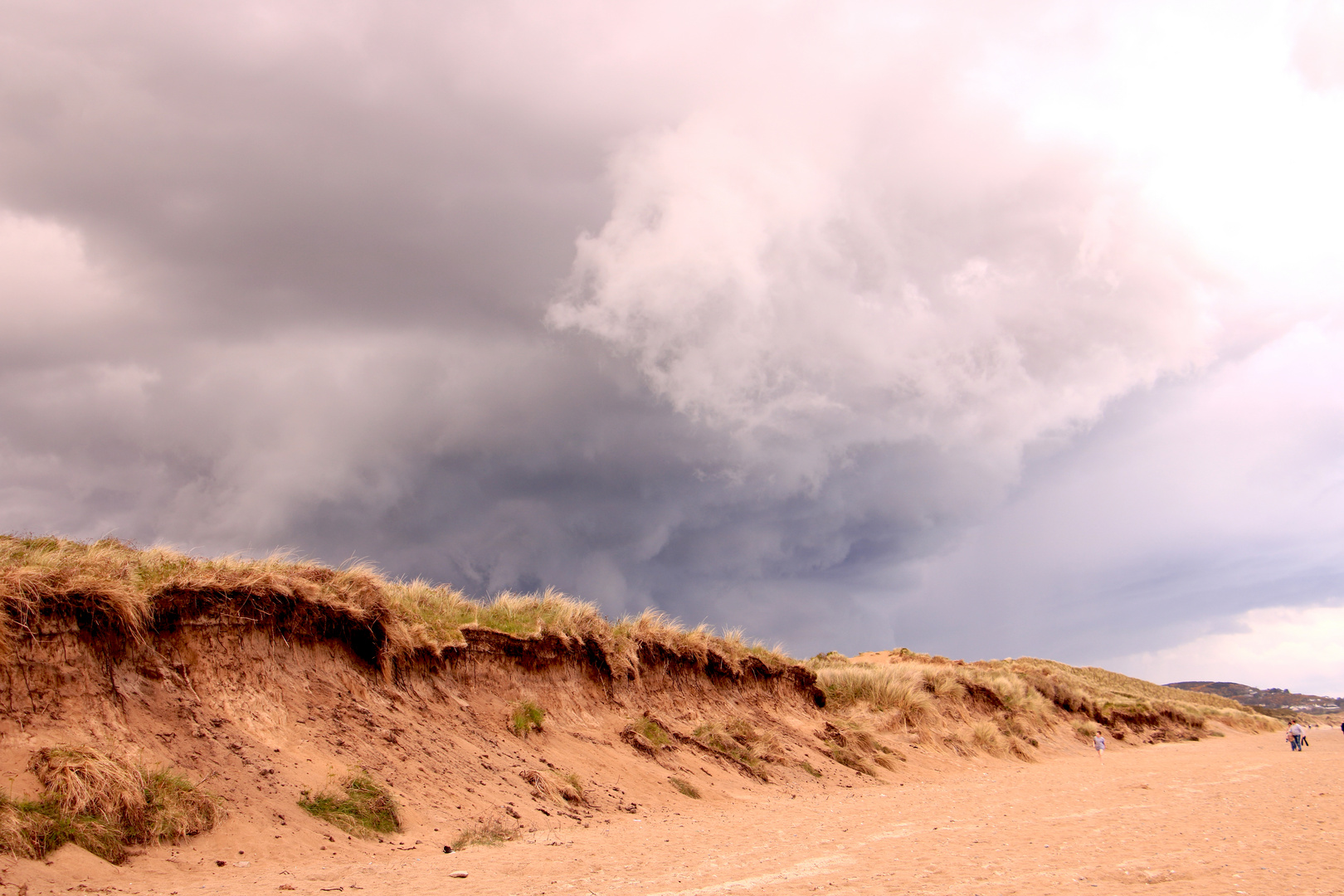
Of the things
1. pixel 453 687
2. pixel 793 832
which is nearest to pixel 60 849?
pixel 453 687

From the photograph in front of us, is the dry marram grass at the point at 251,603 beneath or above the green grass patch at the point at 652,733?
above

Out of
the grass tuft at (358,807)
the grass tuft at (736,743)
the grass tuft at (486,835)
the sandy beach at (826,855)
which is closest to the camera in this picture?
the sandy beach at (826,855)

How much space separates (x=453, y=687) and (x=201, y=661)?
4.78 meters

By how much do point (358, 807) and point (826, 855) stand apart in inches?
251

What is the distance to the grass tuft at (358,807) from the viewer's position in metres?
10.3

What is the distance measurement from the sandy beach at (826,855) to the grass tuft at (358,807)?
321 millimetres

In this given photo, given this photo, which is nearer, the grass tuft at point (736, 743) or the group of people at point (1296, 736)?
the grass tuft at point (736, 743)

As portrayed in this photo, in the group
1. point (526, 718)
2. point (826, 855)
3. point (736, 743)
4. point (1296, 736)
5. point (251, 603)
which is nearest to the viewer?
point (826, 855)

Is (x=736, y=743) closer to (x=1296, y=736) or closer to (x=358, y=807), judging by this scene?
(x=358, y=807)

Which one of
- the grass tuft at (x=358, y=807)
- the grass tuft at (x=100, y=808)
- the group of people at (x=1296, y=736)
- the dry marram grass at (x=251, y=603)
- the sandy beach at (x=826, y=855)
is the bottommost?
the group of people at (x=1296, y=736)

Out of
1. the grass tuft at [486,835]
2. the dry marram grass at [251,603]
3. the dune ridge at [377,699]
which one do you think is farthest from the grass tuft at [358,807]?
the dry marram grass at [251,603]

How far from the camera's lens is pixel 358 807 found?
10.8m

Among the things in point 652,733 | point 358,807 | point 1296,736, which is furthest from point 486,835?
point 1296,736

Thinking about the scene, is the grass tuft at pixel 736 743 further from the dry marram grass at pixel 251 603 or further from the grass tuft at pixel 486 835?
the grass tuft at pixel 486 835
